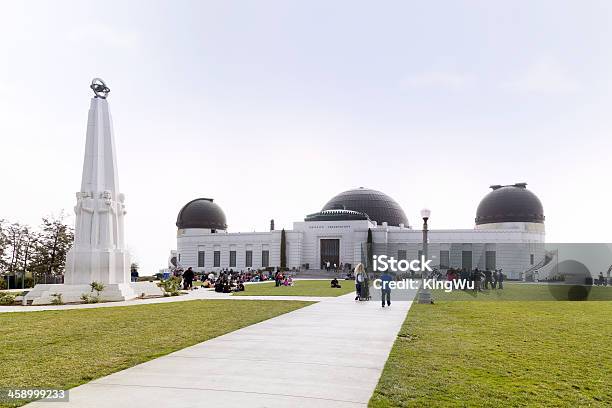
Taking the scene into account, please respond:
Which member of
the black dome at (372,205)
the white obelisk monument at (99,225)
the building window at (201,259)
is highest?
the black dome at (372,205)

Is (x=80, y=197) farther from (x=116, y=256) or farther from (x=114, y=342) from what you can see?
(x=114, y=342)

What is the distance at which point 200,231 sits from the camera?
261 ft

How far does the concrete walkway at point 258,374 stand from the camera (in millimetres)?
5816

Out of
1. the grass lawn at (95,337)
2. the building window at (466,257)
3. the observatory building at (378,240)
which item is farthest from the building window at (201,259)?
the grass lawn at (95,337)

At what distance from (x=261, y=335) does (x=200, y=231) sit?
70.2 m

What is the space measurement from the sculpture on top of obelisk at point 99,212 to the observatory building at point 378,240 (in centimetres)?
4228

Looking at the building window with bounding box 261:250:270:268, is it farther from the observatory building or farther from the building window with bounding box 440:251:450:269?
the building window with bounding box 440:251:450:269

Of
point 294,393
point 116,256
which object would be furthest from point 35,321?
point 294,393

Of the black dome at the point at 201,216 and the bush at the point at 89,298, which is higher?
the black dome at the point at 201,216

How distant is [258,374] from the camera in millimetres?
7168

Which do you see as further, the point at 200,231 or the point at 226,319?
the point at 200,231

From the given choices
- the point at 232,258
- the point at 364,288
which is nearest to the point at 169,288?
the point at 364,288

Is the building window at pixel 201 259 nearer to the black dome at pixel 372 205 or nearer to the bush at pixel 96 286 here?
the black dome at pixel 372 205

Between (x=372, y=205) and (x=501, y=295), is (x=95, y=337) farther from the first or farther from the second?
(x=372, y=205)
